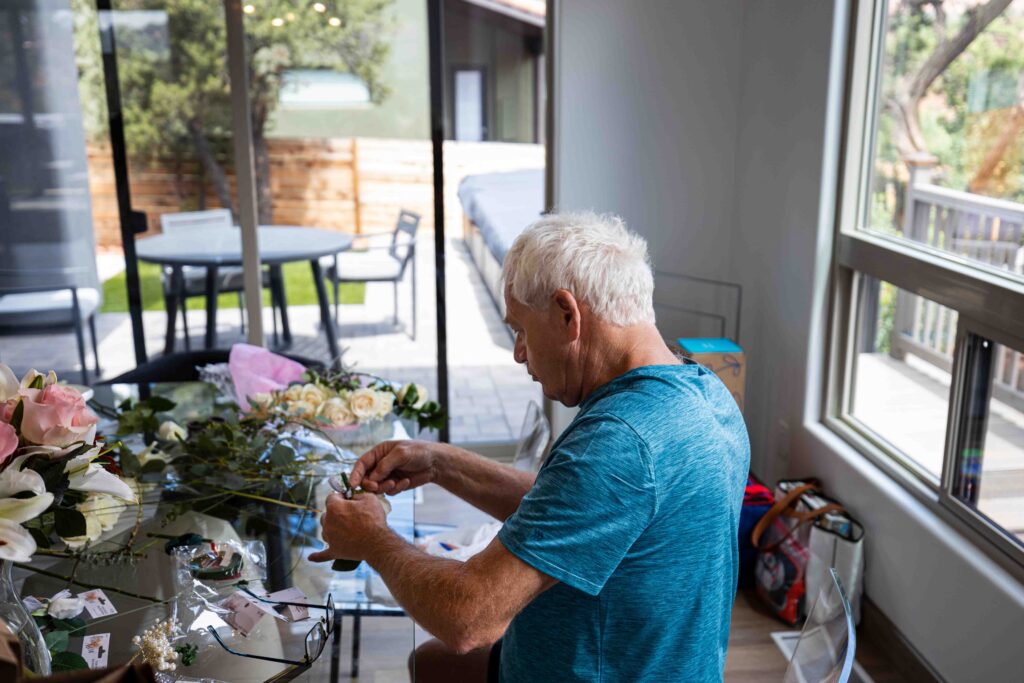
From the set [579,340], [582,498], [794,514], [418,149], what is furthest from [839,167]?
[582,498]

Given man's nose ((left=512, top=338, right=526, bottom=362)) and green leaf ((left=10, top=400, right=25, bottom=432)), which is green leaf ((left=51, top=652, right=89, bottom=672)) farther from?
man's nose ((left=512, top=338, right=526, bottom=362))

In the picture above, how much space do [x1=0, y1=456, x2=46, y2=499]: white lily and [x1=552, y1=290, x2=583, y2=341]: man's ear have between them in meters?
0.77

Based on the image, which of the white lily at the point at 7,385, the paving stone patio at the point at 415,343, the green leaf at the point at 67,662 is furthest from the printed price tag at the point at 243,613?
the paving stone patio at the point at 415,343

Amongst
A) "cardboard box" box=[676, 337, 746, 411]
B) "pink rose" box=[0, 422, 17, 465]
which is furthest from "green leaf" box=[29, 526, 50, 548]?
"cardboard box" box=[676, 337, 746, 411]

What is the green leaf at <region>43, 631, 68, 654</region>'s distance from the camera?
4.97 feet

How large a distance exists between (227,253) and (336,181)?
0.57 meters

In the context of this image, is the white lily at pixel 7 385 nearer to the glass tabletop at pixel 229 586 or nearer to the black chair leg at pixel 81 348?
the glass tabletop at pixel 229 586

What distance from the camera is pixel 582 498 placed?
4.41 feet

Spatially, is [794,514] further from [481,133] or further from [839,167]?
[481,133]

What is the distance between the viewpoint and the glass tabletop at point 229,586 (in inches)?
63.3

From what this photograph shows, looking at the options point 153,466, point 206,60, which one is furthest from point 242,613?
point 206,60

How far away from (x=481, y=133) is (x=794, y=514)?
6.87ft

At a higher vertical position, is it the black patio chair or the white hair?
the white hair

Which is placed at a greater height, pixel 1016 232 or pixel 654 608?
pixel 1016 232
